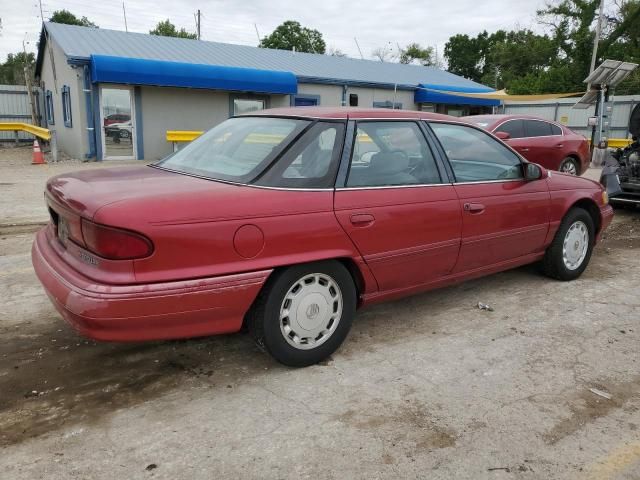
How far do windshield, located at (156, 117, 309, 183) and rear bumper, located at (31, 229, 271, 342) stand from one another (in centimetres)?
67

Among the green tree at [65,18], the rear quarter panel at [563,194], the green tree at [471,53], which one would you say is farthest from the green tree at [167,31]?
the rear quarter panel at [563,194]

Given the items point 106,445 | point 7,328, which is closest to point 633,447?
point 106,445

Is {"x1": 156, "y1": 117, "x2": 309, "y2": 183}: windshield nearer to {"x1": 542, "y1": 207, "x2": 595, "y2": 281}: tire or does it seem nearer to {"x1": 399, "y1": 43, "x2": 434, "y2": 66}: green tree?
{"x1": 542, "y1": 207, "x2": 595, "y2": 281}: tire

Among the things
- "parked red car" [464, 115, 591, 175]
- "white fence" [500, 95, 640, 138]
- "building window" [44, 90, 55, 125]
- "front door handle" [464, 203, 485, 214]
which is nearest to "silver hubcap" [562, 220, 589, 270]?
"front door handle" [464, 203, 485, 214]

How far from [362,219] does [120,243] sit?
1.42 meters

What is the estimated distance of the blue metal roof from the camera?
1667 cm

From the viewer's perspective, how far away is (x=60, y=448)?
244 cm

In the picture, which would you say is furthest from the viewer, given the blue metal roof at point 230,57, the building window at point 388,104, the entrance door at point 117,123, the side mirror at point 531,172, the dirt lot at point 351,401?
the building window at point 388,104

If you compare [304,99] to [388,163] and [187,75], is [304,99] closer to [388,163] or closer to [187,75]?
[187,75]

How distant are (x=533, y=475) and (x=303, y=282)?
153cm

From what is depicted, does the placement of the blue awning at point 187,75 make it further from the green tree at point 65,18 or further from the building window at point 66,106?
the green tree at point 65,18

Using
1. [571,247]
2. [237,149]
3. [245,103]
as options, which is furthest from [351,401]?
[245,103]

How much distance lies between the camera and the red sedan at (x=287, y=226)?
2631mm

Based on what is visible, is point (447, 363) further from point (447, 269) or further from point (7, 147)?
point (7, 147)
